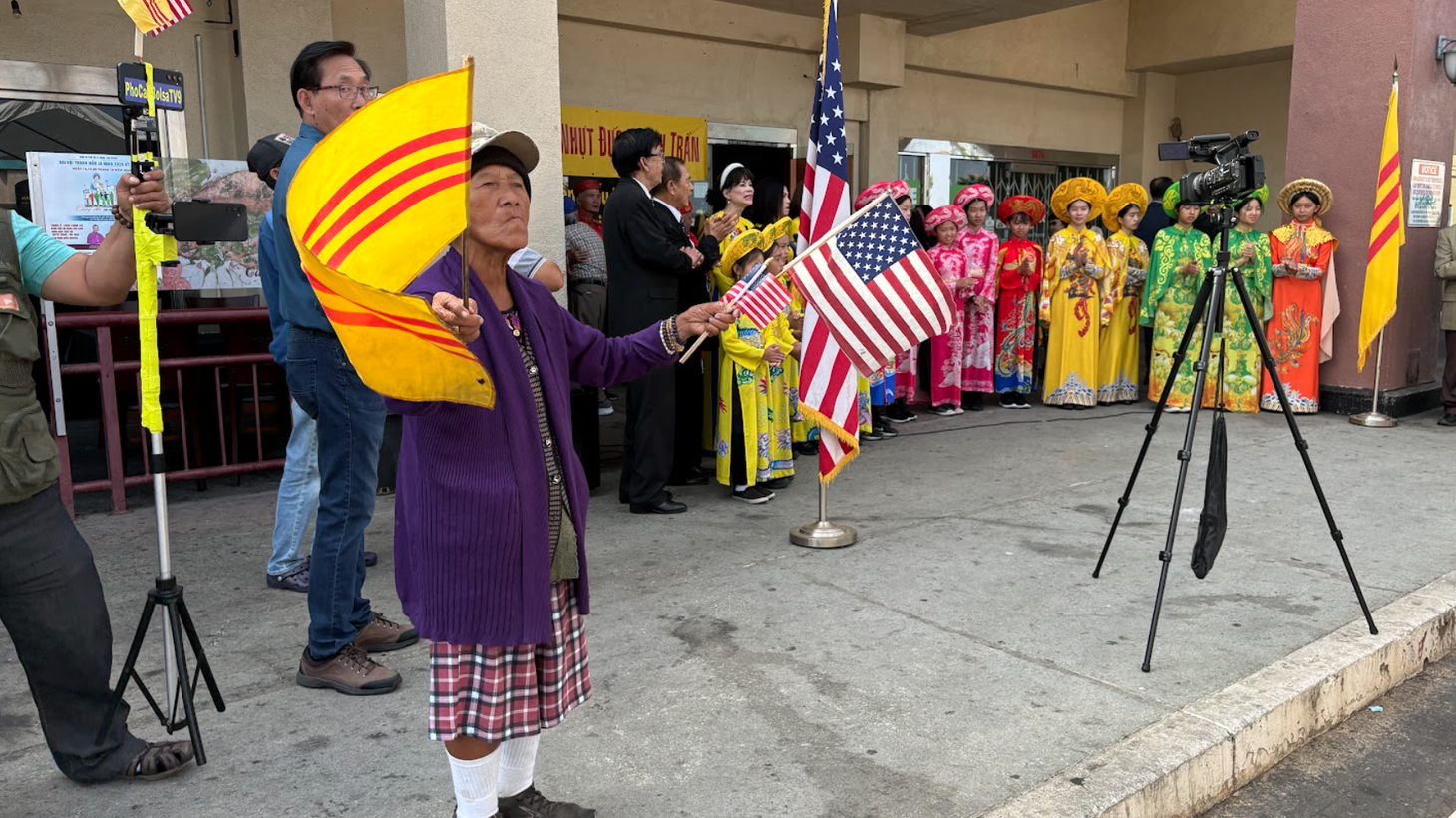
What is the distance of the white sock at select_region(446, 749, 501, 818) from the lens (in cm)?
245

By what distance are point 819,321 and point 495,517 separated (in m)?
3.22

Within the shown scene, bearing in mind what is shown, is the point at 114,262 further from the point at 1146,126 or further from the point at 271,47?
the point at 1146,126

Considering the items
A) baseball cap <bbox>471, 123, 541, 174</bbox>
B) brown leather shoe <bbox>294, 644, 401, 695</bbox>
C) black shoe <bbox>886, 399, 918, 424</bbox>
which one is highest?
baseball cap <bbox>471, 123, 541, 174</bbox>

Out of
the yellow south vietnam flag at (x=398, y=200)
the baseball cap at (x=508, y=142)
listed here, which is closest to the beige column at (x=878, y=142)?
the baseball cap at (x=508, y=142)

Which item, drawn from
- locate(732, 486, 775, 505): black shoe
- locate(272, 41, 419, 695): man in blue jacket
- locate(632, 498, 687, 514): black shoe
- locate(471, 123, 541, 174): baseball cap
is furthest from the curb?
locate(632, 498, 687, 514): black shoe

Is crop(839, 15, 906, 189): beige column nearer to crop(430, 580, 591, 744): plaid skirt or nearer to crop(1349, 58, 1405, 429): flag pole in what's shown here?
crop(1349, 58, 1405, 429): flag pole

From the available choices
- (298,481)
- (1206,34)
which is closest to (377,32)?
(298,481)

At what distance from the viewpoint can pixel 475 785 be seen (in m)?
2.46

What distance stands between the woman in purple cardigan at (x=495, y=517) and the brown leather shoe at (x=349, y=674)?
3.75 feet

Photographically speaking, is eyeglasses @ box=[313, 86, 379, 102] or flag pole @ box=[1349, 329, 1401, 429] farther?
flag pole @ box=[1349, 329, 1401, 429]

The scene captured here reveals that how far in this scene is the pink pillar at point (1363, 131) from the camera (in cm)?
858

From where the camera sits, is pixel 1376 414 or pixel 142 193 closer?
pixel 142 193

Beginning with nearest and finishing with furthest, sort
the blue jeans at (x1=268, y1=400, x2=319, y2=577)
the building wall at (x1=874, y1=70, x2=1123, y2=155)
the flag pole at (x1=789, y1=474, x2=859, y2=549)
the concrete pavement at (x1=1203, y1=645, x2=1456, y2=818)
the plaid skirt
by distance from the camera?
the plaid skirt
the concrete pavement at (x1=1203, y1=645, x2=1456, y2=818)
the blue jeans at (x1=268, y1=400, x2=319, y2=577)
the flag pole at (x1=789, y1=474, x2=859, y2=549)
the building wall at (x1=874, y1=70, x2=1123, y2=155)

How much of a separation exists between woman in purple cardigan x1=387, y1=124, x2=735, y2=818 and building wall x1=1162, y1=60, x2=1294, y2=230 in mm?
15485
